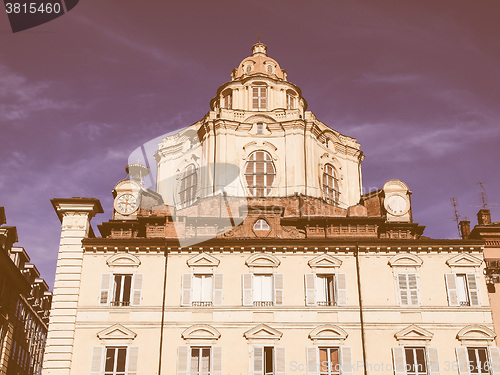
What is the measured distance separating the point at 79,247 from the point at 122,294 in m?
3.74

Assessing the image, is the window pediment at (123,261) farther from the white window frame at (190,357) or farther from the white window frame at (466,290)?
the white window frame at (466,290)

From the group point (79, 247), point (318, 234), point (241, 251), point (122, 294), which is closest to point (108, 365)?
point (122, 294)

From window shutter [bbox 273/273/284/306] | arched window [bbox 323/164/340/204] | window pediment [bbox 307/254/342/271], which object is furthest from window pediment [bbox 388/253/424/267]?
arched window [bbox 323/164/340/204]

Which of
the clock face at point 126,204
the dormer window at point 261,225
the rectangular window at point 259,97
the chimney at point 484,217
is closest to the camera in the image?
the dormer window at point 261,225

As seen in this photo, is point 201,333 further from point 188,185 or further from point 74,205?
point 188,185

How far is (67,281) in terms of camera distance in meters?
31.4

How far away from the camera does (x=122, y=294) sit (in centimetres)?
3117

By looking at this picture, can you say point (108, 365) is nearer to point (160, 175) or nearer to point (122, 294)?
point (122, 294)

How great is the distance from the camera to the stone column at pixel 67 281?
29.4 metres

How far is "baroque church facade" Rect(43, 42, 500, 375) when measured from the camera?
2952cm

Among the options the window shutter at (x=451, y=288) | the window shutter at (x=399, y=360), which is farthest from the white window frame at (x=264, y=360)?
the window shutter at (x=451, y=288)

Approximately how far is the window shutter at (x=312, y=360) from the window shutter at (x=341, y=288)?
2804mm

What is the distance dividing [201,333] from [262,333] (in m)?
3.12

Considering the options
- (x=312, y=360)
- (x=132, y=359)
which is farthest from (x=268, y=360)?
(x=132, y=359)
